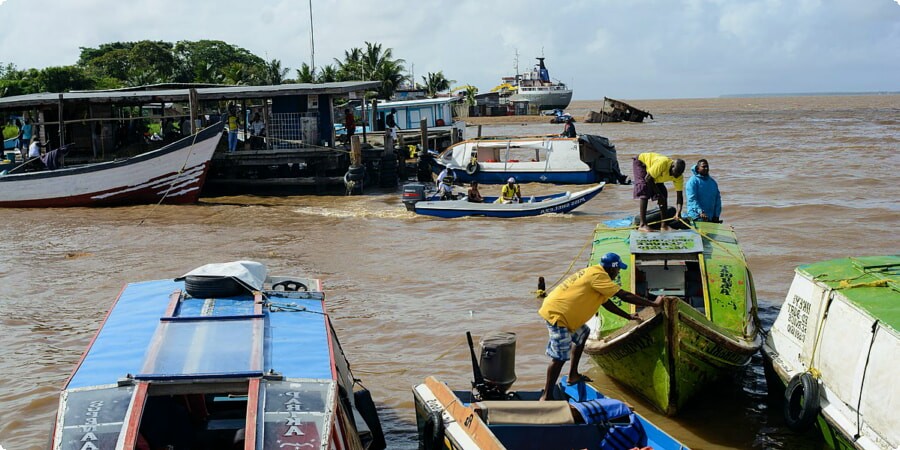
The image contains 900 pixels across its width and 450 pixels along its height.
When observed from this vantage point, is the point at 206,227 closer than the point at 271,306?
No

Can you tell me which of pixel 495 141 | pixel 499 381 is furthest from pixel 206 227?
pixel 499 381

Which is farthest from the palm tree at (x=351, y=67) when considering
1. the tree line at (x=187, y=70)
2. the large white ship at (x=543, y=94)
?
the large white ship at (x=543, y=94)

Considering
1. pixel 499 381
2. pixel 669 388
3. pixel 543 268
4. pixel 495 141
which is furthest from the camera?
pixel 495 141

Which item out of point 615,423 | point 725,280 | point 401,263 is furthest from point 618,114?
point 615,423

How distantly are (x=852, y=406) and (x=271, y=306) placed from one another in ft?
15.4

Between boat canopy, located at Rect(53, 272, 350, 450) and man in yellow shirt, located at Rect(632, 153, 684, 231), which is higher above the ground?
man in yellow shirt, located at Rect(632, 153, 684, 231)

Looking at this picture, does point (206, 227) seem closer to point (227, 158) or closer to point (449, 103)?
point (227, 158)

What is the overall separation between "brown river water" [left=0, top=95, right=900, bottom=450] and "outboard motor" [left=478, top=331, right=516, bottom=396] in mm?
1272

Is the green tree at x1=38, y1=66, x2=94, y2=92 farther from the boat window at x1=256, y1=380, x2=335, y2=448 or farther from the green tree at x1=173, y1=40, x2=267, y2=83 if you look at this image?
the boat window at x1=256, y1=380, x2=335, y2=448

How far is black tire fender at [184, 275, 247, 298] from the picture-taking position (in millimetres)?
6582

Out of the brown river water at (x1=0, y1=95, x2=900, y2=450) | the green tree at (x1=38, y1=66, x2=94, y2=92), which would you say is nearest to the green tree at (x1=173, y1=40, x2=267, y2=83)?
the green tree at (x1=38, y1=66, x2=94, y2=92)

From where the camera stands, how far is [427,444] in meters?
6.76

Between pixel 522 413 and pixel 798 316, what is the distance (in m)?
3.49

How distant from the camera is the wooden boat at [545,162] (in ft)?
89.4
